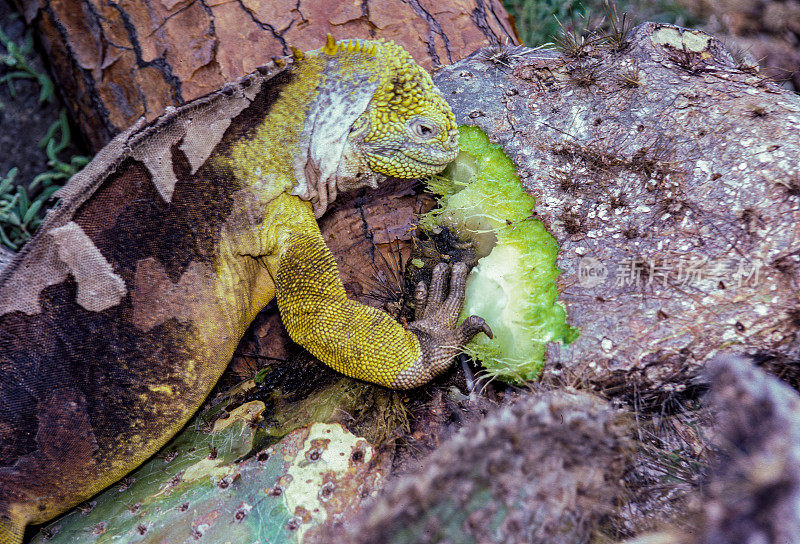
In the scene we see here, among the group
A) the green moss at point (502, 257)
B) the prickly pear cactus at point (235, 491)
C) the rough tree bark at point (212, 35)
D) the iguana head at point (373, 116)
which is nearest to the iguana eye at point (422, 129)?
the iguana head at point (373, 116)

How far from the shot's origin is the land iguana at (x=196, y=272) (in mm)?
3256

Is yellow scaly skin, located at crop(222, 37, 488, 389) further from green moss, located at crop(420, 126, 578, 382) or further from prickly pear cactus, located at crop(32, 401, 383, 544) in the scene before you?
prickly pear cactus, located at crop(32, 401, 383, 544)

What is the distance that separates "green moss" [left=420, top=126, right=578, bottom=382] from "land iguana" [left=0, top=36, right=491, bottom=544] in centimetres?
15

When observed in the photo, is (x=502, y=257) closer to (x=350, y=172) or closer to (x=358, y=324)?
(x=358, y=324)

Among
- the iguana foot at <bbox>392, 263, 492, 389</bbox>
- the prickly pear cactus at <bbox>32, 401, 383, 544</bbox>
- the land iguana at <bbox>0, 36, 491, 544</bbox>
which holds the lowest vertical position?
the prickly pear cactus at <bbox>32, 401, 383, 544</bbox>

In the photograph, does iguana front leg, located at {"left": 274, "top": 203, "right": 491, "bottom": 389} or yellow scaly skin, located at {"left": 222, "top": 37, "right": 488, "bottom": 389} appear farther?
yellow scaly skin, located at {"left": 222, "top": 37, "right": 488, "bottom": 389}

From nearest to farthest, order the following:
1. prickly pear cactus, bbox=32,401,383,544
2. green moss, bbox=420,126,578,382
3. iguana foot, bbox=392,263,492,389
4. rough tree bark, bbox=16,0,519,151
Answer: prickly pear cactus, bbox=32,401,383,544 < green moss, bbox=420,126,578,382 < iguana foot, bbox=392,263,492,389 < rough tree bark, bbox=16,0,519,151

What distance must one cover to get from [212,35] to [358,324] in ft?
9.07

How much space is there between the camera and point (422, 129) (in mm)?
3811

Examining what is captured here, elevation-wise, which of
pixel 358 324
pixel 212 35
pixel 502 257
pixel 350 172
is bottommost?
pixel 358 324

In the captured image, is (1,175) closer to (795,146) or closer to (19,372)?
(19,372)

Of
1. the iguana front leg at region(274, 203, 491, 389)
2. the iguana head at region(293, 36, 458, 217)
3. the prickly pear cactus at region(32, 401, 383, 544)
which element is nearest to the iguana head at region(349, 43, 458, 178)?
the iguana head at region(293, 36, 458, 217)

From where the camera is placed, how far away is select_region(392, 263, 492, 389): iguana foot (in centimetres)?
340

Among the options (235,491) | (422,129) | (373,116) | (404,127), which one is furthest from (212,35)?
(235,491)
